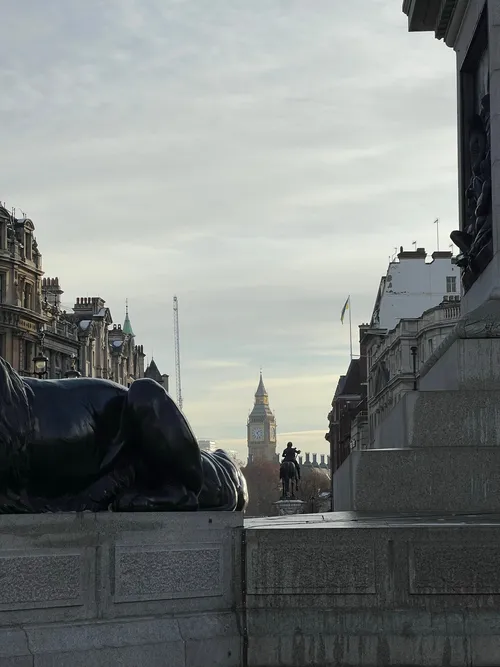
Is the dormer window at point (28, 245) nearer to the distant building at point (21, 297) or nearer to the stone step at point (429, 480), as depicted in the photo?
the distant building at point (21, 297)

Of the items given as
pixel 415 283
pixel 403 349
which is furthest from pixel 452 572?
pixel 415 283

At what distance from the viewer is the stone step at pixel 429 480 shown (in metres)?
11.9

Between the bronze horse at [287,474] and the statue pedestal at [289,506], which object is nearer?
the statue pedestal at [289,506]

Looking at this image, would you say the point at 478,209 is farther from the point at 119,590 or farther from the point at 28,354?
the point at 28,354

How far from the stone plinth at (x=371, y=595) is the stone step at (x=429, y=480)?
3.66m

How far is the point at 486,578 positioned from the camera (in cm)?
807

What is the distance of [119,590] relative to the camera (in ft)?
25.8

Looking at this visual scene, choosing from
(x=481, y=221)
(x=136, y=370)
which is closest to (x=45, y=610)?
(x=481, y=221)

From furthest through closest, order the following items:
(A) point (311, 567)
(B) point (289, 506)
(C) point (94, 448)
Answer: (B) point (289, 506) → (C) point (94, 448) → (A) point (311, 567)

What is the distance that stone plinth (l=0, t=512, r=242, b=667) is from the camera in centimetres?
760

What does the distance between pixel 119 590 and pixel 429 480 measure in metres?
4.83

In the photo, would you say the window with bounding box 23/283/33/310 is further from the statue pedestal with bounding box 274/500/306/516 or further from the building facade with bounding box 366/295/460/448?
the statue pedestal with bounding box 274/500/306/516

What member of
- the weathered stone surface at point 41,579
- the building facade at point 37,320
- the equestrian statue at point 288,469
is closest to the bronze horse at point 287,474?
the equestrian statue at point 288,469

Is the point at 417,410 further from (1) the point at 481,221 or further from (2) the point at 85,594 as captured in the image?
(2) the point at 85,594
